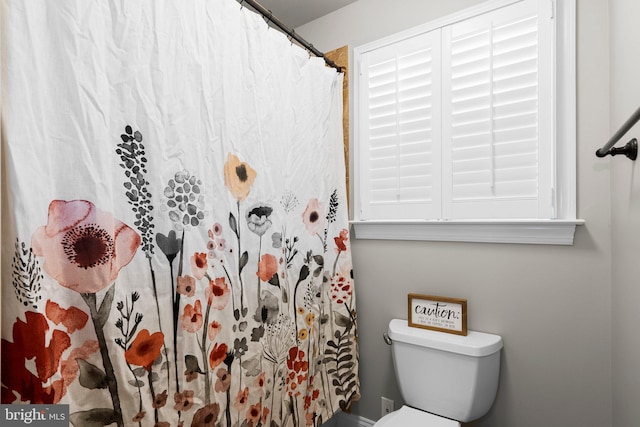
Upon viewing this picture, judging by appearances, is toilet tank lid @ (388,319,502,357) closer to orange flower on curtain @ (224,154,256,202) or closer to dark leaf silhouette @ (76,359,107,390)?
orange flower on curtain @ (224,154,256,202)

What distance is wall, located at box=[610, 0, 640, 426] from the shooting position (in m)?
0.97

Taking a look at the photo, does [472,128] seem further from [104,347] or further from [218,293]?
[104,347]

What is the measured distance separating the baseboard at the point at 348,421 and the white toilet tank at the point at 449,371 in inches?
17.4

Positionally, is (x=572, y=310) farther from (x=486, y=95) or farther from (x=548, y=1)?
(x=548, y=1)

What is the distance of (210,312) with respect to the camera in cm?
113

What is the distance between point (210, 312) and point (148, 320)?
0.20 m

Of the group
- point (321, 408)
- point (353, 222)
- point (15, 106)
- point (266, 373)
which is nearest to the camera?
point (15, 106)

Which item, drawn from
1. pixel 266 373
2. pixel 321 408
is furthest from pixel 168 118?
pixel 321 408

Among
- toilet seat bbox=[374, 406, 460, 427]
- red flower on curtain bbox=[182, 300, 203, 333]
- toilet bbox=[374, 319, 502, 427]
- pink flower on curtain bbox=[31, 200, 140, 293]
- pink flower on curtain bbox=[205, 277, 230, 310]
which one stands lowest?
toilet seat bbox=[374, 406, 460, 427]

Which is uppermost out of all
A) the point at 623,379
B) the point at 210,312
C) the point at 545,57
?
the point at 545,57

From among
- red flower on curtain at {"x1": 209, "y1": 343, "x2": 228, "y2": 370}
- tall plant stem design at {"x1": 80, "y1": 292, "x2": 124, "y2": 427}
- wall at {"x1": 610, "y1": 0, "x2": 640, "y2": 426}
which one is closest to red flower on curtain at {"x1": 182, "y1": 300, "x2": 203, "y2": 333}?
red flower on curtain at {"x1": 209, "y1": 343, "x2": 228, "y2": 370}

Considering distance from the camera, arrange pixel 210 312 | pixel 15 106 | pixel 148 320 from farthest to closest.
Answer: pixel 210 312 < pixel 148 320 < pixel 15 106

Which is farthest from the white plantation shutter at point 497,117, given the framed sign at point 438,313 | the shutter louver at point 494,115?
the framed sign at point 438,313

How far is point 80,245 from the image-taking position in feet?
2.73
